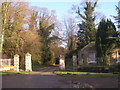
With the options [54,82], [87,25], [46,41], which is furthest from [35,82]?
[46,41]

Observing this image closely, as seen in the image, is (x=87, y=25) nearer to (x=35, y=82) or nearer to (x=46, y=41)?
(x=46, y=41)

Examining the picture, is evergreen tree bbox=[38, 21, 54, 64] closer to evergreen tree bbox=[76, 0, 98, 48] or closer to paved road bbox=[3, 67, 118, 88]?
evergreen tree bbox=[76, 0, 98, 48]

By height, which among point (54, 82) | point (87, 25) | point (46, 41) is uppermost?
point (87, 25)

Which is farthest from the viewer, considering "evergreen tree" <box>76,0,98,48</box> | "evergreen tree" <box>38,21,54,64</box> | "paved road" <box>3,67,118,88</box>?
"evergreen tree" <box>38,21,54,64</box>

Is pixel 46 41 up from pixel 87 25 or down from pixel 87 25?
down

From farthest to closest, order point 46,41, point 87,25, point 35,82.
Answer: point 46,41, point 87,25, point 35,82

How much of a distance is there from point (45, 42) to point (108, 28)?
Result: 66.4 ft

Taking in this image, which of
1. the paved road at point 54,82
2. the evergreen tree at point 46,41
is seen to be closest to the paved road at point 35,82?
the paved road at point 54,82

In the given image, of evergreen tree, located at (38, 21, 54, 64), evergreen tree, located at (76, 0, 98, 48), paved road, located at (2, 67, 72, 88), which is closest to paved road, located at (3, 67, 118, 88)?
paved road, located at (2, 67, 72, 88)

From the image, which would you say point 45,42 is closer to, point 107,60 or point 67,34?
point 67,34

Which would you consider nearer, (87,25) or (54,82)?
(54,82)

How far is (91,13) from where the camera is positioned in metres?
35.9

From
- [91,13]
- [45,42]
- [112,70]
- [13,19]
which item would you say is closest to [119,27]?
[112,70]

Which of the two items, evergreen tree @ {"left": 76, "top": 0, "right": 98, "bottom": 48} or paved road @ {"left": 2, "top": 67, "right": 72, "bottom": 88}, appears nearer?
paved road @ {"left": 2, "top": 67, "right": 72, "bottom": 88}
